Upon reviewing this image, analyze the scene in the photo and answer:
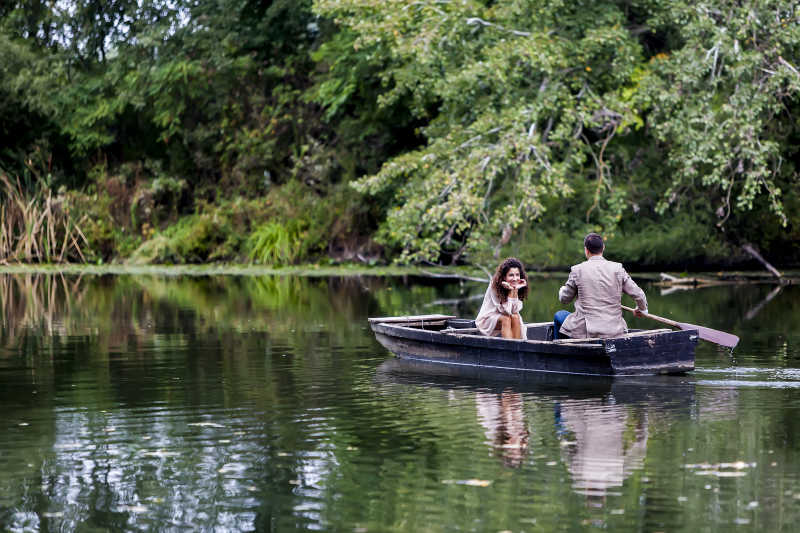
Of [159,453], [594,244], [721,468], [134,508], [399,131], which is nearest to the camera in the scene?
[134,508]

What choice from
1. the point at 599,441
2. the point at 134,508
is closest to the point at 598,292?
the point at 599,441

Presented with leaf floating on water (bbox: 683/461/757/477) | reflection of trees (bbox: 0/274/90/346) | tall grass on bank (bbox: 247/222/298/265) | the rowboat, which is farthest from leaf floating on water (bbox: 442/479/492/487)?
tall grass on bank (bbox: 247/222/298/265)

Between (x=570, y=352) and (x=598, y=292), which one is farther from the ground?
(x=598, y=292)

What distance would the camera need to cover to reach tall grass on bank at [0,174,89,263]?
108ft

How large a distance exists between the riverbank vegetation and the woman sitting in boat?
856 centimetres

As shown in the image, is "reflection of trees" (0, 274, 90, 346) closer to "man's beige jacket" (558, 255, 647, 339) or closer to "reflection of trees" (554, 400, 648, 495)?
"man's beige jacket" (558, 255, 647, 339)

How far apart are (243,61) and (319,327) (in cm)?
1877

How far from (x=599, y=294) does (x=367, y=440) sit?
418 centimetres

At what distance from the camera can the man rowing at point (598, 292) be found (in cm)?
1253

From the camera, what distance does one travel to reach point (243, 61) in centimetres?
3547

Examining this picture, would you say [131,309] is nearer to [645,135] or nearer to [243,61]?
[645,135]

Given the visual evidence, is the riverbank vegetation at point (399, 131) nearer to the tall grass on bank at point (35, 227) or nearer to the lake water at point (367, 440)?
the tall grass on bank at point (35, 227)

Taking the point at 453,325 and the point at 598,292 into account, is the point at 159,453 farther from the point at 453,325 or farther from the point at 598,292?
the point at 453,325

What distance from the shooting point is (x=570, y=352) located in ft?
40.8
